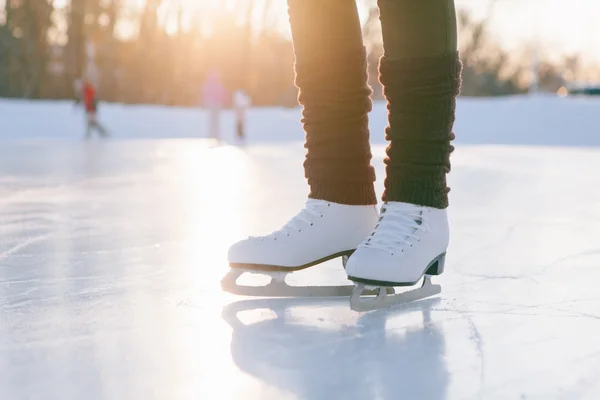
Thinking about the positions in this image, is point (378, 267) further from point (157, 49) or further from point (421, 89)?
point (157, 49)

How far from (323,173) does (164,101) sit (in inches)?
865

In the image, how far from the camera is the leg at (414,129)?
1.17 m

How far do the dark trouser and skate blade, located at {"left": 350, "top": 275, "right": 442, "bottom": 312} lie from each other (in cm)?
14

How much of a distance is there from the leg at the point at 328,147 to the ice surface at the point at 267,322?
9 centimetres

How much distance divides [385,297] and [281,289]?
18 centimetres

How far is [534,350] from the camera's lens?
0.97 m

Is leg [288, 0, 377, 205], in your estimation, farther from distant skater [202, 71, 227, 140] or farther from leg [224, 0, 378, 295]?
distant skater [202, 71, 227, 140]

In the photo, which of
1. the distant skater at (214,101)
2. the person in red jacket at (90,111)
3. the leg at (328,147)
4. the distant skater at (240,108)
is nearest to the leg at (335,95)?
the leg at (328,147)

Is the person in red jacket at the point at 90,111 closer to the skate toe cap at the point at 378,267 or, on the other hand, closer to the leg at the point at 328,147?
the leg at the point at 328,147

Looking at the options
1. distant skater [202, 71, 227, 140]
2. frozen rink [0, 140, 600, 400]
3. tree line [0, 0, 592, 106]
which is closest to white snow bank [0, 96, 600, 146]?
distant skater [202, 71, 227, 140]

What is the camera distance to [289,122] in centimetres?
1248

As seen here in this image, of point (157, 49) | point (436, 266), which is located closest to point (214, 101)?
point (436, 266)

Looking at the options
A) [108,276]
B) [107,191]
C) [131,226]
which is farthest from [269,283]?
[107,191]

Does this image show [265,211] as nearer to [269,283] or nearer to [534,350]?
[269,283]
